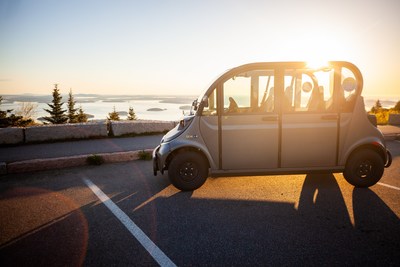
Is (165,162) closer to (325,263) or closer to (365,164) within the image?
(325,263)

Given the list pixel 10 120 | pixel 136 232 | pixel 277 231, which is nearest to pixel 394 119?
pixel 277 231

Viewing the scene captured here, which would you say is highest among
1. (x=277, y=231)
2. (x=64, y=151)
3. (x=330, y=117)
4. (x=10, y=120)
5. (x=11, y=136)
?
(x=330, y=117)

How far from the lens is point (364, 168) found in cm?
451

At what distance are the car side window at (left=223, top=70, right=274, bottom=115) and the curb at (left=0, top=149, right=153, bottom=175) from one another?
11.1 feet

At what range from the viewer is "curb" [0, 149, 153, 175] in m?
5.60

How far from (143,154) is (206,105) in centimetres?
308

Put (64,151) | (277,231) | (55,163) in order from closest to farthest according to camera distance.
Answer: (277,231)
(55,163)
(64,151)

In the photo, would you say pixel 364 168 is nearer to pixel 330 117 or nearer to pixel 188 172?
pixel 330 117

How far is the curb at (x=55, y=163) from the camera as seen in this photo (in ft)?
18.4

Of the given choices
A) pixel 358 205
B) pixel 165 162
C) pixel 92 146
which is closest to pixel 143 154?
pixel 92 146

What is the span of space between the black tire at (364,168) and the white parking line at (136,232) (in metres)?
3.64

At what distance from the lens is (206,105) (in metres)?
4.31

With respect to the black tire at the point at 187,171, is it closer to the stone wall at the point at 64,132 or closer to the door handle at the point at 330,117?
the door handle at the point at 330,117

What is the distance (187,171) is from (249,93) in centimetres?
185
